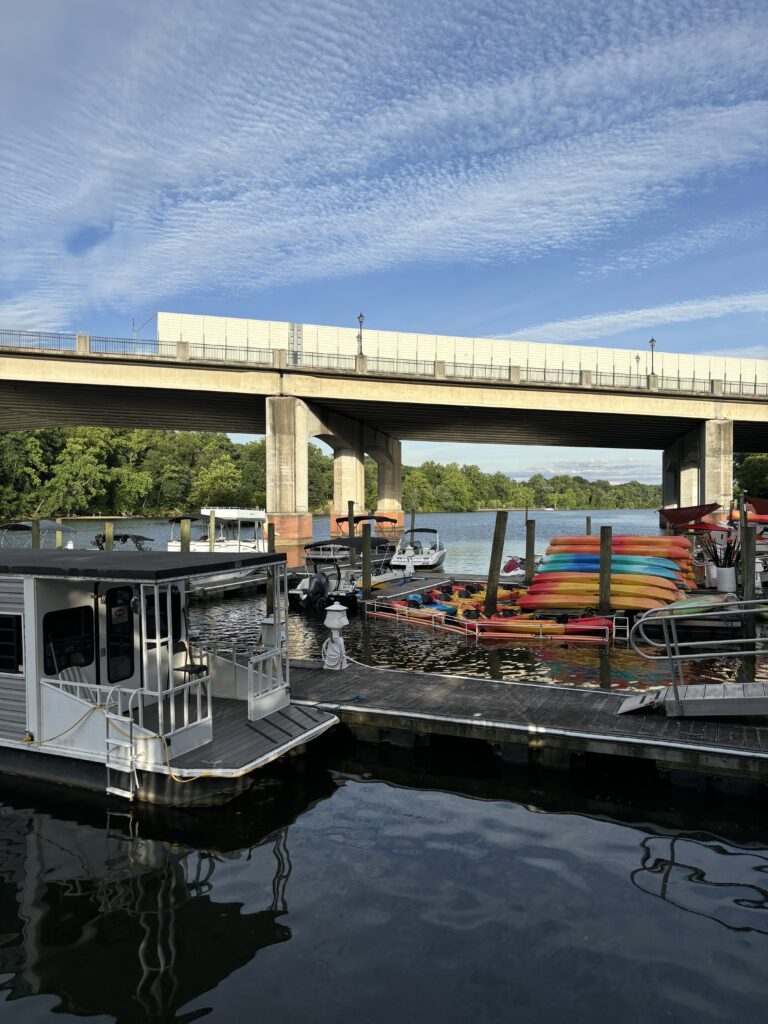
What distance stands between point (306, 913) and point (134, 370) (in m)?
46.0

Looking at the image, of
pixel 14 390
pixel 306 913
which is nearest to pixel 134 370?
pixel 14 390

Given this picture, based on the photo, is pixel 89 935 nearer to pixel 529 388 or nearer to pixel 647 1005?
pixel 647 1005

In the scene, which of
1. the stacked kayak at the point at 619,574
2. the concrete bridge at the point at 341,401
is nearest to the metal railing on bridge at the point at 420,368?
the concrete bridge at the point at 341,401

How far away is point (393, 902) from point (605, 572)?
18221 millimetres

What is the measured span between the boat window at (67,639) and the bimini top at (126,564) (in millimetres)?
795

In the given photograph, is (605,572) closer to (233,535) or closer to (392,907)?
(392,907)

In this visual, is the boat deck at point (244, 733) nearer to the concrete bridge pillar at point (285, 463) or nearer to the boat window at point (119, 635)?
the boat window at point (119, 635)

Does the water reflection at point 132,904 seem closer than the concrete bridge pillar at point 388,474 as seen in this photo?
Yes

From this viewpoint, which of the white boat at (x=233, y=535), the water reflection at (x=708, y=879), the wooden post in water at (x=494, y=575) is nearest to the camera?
the water reflection at (x=708, y=879)

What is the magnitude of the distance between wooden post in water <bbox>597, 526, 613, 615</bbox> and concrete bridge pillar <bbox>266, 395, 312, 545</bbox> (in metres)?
30.1

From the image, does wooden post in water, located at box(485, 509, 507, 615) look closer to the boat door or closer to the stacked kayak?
the stacked kayak

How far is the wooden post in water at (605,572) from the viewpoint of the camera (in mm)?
24328

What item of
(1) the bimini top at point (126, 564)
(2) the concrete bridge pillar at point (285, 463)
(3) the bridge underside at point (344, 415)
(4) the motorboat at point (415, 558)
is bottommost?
(4) the motorboat at point (415, 558)

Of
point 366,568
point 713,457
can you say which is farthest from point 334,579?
point 713,457
